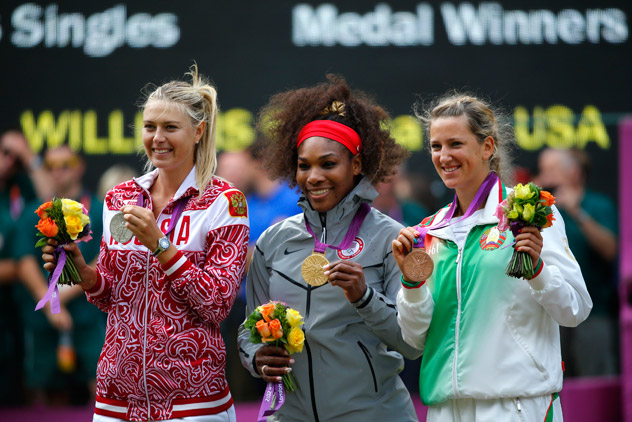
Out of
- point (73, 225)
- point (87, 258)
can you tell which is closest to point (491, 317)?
point (73, 225)

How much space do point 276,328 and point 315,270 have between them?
0.27m

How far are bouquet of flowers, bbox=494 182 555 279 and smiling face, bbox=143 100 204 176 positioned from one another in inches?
51.5

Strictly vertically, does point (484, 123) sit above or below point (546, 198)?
above

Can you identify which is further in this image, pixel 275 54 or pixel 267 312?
pixel 275 54

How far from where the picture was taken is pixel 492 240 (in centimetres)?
342

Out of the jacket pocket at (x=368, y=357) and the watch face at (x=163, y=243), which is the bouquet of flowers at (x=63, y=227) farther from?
the jacket pocket at (x=368, y=357)

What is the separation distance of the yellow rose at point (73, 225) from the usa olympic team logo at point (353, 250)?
1.03 meters

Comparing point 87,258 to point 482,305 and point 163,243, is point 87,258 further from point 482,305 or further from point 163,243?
point 482,305

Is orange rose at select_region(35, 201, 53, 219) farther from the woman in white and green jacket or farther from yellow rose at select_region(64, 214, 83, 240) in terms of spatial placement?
the woman in white and green jacket

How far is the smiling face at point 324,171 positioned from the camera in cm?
369

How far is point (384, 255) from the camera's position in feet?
12.1

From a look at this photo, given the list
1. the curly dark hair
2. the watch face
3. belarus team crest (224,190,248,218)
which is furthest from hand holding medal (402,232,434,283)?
the watch face

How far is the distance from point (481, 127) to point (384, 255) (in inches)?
24.9

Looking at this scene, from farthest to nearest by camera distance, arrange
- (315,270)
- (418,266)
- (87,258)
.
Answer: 1. (87,258)
2. (315,270)
3. (418,266)
